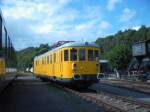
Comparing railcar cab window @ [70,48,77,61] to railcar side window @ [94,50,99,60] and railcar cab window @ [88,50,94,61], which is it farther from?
railcar side window @ [94,50,99,60]

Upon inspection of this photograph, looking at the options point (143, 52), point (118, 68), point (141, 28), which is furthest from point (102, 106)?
point (141, 28)

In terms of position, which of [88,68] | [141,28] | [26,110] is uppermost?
[141,28]

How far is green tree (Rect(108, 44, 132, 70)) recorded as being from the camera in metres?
54.5

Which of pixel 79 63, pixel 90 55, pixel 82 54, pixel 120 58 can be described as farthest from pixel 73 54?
pixel 120 58

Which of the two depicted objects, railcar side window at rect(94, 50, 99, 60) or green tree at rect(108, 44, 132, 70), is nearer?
railcar side window at rect(94, 50, 99, 60)

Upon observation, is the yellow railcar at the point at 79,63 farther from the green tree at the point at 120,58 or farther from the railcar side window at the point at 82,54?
the green tree at the point at 120,58

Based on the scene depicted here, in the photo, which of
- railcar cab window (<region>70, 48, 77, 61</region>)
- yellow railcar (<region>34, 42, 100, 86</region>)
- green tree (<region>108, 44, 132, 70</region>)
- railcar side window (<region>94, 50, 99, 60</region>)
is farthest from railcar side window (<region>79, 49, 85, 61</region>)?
green tree (<region>108, 44, 132, 70</region>)

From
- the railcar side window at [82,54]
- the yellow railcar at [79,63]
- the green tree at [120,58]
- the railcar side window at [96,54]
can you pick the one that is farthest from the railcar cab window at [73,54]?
the green tree at [120,58]

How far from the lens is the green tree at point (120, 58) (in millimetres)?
54500

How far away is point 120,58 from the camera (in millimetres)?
54688

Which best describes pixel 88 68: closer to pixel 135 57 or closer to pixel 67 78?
pixel 67 78

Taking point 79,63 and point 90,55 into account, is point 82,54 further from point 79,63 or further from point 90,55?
point 79,63

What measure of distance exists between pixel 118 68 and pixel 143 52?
6.69 meters

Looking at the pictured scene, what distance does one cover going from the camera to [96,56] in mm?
23953
